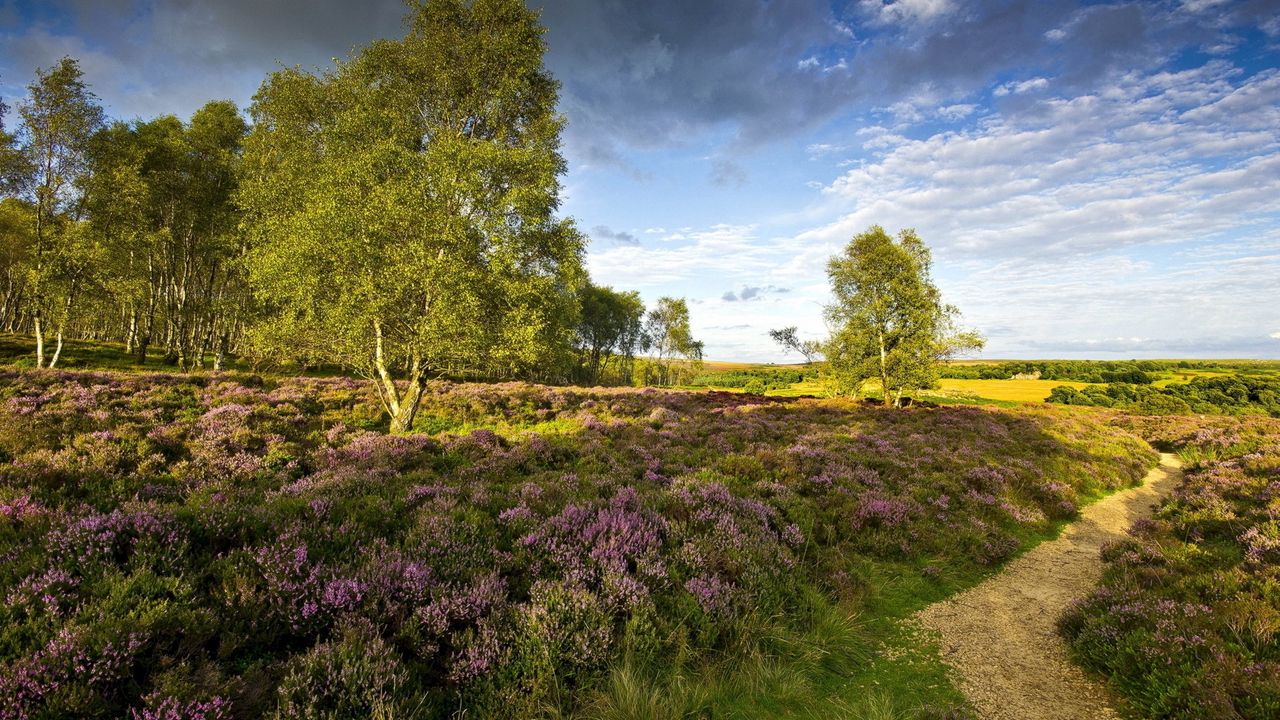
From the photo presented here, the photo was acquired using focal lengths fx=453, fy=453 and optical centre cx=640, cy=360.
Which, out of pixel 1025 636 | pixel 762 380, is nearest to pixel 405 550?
pixel 1025 636

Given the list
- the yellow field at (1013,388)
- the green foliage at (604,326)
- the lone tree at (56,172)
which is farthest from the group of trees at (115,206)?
the yellow field at (1013,388)

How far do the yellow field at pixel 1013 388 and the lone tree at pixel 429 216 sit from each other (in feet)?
143

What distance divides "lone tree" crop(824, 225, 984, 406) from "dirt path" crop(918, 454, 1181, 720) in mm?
20315

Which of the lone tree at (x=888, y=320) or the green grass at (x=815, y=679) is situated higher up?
the lone tree at (x=888, y=320)

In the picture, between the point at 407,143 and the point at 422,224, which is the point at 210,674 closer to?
the point at 422,224

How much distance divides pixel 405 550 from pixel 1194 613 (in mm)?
10243

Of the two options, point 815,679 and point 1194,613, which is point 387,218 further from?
point 1194,613

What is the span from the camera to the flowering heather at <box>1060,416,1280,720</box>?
4734mm

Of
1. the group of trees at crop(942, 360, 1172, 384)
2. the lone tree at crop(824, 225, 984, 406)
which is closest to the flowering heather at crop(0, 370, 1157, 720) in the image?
the lone tree at crop(824, 225, 984, 406)

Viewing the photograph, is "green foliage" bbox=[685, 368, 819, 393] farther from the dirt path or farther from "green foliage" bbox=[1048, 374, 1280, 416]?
the dirt path

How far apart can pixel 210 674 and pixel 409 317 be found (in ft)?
48.7

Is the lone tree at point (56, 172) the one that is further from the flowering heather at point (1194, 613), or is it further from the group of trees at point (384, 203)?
the flowering heather at point (1194, 613)

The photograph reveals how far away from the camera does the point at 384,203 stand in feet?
52.7

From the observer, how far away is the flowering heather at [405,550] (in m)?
3.60
